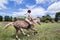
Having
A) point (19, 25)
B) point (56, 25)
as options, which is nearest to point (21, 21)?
point (19, 25)

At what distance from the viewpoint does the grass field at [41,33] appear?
2.97 metres

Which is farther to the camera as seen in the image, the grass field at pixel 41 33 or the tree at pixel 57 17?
the tree at pixel 57 17

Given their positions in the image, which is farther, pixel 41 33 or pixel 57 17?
pixel 57 17

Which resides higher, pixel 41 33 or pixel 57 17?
pixel 57 17

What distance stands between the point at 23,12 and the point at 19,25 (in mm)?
360

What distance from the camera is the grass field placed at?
9.76 feet

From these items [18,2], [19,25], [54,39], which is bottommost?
[54,39]

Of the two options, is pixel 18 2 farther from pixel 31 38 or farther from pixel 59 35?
pixel 59 35

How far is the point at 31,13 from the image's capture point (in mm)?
3062

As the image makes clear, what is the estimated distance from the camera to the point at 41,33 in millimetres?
3033

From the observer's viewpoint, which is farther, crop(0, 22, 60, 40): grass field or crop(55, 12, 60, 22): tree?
crop(55, 12, 60, 22): tree

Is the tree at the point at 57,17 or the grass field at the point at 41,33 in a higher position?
the tree at the point at 57,17

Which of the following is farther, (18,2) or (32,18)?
(18,2)

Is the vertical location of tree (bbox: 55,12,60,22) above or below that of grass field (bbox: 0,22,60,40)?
above
